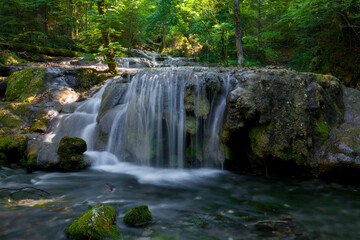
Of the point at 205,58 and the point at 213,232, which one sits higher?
the point at 205,58

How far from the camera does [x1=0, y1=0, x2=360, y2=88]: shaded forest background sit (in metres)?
7.72

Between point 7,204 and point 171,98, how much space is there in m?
4.34

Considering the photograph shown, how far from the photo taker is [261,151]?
4.86m

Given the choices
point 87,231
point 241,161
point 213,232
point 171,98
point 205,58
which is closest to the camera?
point 87,231

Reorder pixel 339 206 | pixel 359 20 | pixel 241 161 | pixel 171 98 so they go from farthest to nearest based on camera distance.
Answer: pixel 359 20
pixel 171 98
pixel 241 161
pixel 339 206

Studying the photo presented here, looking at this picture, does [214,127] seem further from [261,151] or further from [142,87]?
[142,87]

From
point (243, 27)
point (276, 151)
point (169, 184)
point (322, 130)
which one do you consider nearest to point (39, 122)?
point (169, 184)

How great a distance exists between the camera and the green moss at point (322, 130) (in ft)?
16.5

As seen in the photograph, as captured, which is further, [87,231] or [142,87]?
[142,87]

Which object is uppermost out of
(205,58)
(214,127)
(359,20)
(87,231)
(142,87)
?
(205,58)

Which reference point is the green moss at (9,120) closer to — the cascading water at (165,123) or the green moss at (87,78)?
the cascading water at (165,123)

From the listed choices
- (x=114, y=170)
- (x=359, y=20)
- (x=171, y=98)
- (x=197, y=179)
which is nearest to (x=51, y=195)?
(x=114, y=170)

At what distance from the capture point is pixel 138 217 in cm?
298

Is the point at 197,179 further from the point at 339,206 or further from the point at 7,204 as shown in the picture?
the point at 7,204
